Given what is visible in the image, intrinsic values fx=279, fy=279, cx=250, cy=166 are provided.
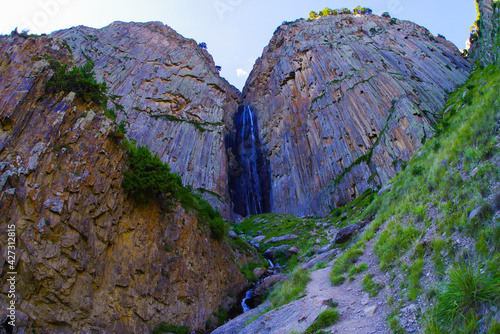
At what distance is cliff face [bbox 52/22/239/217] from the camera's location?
55594 mm

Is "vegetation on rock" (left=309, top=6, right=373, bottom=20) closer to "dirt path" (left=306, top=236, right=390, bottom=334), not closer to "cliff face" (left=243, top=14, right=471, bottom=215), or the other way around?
"cliff face" (left=243, top=14, right=471, bottom=215)

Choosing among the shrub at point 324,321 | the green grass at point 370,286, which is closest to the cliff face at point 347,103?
the green grass at point 370,286

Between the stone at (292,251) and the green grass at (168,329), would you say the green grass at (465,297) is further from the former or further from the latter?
the stone at (292,251)

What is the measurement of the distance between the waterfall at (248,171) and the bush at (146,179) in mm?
40559

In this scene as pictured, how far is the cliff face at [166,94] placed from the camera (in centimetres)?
5559

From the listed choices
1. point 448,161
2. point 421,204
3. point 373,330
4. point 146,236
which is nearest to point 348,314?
point 373,330

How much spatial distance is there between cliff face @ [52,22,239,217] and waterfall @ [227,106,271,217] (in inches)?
249

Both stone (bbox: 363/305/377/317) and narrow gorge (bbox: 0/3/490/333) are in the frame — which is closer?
stone (bbox: 363/305/377/317)

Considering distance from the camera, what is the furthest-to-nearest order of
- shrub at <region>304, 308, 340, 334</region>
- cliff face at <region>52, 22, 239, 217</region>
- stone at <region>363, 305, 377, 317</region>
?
1. cliff face at <region>52, 22, 239, 217</region>
2. shrub at <region>304, 308, 340, 334</region>
3. stone at <region>363, 305, 377, 317</region>

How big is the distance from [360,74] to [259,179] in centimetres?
2984

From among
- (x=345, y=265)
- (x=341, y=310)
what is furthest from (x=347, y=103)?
(x=341, y=310)

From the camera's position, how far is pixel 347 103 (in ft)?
171

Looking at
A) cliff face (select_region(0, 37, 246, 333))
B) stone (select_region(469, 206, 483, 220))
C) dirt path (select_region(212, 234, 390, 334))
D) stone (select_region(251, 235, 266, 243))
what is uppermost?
cliff face (select_region(0, 37, 246, 333))

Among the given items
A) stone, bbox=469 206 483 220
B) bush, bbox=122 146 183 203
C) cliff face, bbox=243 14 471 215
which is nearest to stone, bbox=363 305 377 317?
stone, bbox=469 206 483 220
